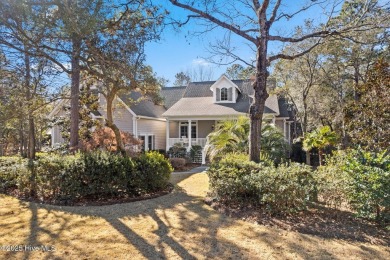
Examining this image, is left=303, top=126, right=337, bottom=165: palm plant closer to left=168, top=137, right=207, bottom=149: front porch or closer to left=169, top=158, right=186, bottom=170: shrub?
left=168, top=137, right=207, bottom=149: front porch

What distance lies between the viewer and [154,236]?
197 inches

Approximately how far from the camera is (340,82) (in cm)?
1734

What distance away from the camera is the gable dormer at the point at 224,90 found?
64.0ft

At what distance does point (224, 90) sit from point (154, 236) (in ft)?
52.9

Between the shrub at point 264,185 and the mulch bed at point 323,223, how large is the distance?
0.78ft

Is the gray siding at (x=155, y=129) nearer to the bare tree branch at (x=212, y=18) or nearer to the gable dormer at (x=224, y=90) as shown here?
the gable dormer at (x=224, y=90)

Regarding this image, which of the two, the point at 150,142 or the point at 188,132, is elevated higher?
the point at 188,132

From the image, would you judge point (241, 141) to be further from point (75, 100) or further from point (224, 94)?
point (224, 94)

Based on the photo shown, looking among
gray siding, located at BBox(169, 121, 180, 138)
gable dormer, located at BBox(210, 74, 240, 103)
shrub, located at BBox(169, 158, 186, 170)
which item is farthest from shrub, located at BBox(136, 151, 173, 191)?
gray siding, located at BBox(169, 121, 180, 138)

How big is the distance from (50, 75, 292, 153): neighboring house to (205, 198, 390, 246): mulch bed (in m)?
11.3

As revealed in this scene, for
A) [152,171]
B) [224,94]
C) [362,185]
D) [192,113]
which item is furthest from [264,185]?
[224,94]

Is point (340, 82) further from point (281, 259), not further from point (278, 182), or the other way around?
point (281, 259)

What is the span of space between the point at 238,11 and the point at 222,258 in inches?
313

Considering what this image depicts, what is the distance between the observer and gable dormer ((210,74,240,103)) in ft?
64.0
